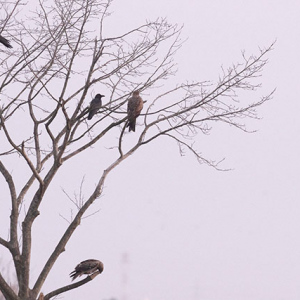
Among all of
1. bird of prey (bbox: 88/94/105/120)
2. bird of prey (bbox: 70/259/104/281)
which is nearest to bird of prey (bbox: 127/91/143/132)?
bird of prey (bbox: 88/94/105/120)

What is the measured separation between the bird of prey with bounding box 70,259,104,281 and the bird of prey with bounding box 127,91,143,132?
2529mm

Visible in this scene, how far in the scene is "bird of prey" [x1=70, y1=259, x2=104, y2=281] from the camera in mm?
11844

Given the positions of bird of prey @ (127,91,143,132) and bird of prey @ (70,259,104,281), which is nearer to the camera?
bird of prey @ (70,259,104,281)

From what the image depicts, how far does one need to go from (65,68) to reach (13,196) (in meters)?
2.39

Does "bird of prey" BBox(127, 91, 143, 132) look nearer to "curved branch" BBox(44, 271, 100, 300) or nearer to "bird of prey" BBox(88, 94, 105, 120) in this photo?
"bird of prey" BBox(88, 94, 105, 120)

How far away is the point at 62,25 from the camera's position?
13102mm

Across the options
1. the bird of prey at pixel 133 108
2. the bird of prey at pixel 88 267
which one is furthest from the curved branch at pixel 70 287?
the bird of prey at pixel 133 108

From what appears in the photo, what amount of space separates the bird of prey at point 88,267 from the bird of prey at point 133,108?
2.53 metres

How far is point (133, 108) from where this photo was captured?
1298 centimetres

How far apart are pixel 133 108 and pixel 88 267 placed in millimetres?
2979

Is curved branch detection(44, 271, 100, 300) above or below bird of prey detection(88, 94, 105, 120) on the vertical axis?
below

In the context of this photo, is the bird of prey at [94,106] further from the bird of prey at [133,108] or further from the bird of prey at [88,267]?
the bird of prey at [88,267]

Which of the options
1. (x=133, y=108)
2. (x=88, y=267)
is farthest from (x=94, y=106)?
(x=88, y=267)

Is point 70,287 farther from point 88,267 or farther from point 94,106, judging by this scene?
point 94,106
